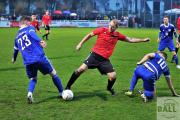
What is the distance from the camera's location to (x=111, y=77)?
1116 centimetres

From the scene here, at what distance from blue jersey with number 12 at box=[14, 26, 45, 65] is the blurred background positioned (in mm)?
55800

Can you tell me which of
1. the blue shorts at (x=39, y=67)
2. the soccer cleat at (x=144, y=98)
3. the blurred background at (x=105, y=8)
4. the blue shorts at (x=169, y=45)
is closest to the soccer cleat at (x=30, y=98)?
the blue shorts at (x=39, y=67)

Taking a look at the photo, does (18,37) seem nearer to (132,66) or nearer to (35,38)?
(35,38)

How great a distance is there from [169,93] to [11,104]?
401cm

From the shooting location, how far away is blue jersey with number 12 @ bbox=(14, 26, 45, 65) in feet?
33.7

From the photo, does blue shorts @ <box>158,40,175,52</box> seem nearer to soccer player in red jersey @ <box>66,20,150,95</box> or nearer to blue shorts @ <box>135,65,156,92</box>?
soccer player in red jersey @ <box>66,20,150,95</box>

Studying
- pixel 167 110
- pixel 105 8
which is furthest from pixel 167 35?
pixel 105 8

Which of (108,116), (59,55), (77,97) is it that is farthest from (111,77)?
(59,55)

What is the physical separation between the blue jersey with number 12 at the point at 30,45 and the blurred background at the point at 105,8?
55800 mm

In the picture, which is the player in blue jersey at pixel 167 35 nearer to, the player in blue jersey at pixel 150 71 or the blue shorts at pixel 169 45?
the blue shorts at pixel 169 45

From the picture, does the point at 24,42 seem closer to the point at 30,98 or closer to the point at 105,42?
the point at 30,98

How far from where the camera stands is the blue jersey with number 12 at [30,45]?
404 inches

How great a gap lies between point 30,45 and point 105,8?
67.4 metres

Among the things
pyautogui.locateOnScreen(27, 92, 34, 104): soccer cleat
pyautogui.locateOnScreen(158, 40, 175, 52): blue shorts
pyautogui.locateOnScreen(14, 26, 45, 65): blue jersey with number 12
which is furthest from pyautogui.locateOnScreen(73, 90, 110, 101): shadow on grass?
pyautogui.locateOnScreen(158, 40, 175, 52): blue shorts
